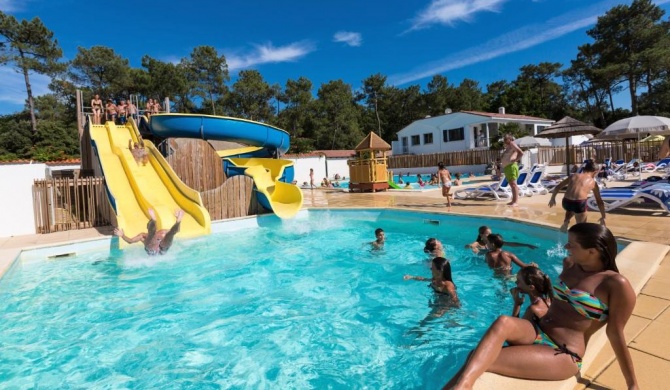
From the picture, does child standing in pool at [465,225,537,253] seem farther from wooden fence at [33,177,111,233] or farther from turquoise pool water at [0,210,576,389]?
wooden fence at [33,177,111,233]

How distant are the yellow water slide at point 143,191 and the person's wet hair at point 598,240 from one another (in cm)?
747

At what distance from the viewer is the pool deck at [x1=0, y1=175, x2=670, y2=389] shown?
2.01 m

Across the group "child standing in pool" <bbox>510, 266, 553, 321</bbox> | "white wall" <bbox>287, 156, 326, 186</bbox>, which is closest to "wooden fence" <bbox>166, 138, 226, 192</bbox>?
"child standing in pool" <bbox>510, 266, 553, 321</bbox>

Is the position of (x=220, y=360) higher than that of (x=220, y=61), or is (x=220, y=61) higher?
(x=220, y=61)

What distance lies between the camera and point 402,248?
7.30m

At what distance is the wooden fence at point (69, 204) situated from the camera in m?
9.07

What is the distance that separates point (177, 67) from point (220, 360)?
135ft

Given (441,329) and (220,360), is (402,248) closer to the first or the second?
(441,329)

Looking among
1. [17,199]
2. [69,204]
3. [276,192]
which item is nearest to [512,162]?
[276,192]

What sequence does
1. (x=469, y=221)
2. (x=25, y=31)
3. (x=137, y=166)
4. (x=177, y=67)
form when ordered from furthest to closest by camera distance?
(x=177, y=67), (x=25, y=31), (x=137, y=166), (x=469, y=221)

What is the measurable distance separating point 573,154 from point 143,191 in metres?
26.4

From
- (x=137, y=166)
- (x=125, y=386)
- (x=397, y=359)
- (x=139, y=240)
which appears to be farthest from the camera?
(x=137, y=166)

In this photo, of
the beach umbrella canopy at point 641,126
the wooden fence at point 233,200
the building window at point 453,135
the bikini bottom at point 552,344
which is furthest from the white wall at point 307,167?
the bikini bottom at point 552,344

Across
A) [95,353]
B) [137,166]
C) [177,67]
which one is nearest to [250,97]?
[177,67]
